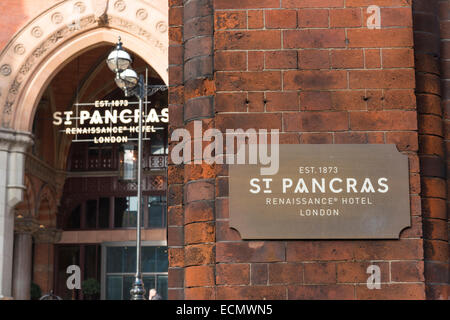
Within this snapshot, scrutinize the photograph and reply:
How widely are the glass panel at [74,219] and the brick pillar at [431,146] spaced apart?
30.0 m

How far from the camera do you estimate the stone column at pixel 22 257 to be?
29609mm

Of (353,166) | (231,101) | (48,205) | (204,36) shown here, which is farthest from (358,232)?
(48,205)

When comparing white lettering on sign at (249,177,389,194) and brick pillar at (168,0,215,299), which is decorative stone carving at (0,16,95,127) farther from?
white lettering on sign at (249,177,389,194)

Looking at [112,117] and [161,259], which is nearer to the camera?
[112,117]

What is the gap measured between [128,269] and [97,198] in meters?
3.30

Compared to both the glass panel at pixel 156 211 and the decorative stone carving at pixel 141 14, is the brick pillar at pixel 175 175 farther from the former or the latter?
the glass panel at pixel 156 211

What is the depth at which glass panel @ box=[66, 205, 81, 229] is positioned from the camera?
33688 mm

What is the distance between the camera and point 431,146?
438 centimetres

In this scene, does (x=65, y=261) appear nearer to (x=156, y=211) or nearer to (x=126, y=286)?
(x=126, y=286)

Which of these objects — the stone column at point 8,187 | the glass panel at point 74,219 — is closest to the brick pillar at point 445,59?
the stone column at point 8,187

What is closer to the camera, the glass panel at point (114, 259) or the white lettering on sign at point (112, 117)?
the white lettering on sign at point (112, 117)

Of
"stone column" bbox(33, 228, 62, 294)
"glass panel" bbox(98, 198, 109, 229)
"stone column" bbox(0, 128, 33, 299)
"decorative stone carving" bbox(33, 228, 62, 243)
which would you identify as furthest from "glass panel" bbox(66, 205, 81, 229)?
"stone column" bbox(0, 128, 33, 299)

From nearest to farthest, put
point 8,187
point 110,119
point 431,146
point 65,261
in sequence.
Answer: point 431,146 → point 8,187 → point 110,119 → point 65,261

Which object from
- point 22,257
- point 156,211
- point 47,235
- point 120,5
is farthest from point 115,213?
point 120,5
